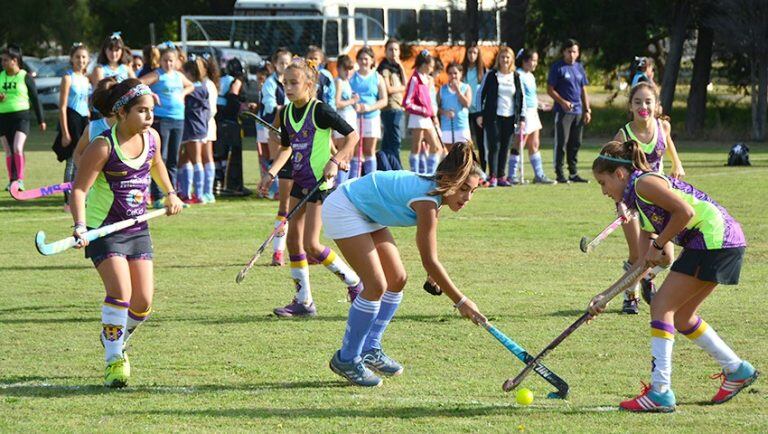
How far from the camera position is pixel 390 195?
6.51 meters

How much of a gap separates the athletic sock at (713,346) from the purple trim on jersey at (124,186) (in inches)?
125

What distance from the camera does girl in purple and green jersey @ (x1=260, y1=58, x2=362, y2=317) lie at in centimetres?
869

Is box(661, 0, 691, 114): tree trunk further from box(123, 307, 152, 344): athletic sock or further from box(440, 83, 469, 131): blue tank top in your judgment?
box(123, 307, 152, 344): athletic sock

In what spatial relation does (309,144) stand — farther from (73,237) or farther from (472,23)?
(472,23)

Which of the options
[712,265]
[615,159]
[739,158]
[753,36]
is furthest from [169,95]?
[753,36]

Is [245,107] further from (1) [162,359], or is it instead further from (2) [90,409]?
(2) [90,409]

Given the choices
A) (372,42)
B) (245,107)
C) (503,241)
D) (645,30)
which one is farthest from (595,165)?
(372,42)

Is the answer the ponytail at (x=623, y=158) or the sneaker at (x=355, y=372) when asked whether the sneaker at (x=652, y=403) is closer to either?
the ponytail at (x=623, y=158)

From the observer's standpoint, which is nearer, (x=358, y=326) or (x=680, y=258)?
(x=680, y=258)

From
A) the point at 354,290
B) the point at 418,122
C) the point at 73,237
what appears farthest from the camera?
the point at 418,122

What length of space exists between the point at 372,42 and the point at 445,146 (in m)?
15.7

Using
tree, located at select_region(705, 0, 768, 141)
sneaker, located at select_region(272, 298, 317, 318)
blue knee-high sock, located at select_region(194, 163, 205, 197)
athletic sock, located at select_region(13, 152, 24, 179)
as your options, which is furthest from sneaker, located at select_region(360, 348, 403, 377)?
tree, located at select_region(705, 0, 768, 141)

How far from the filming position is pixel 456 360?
7348 millimetres

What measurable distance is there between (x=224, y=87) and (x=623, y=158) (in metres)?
11.8
